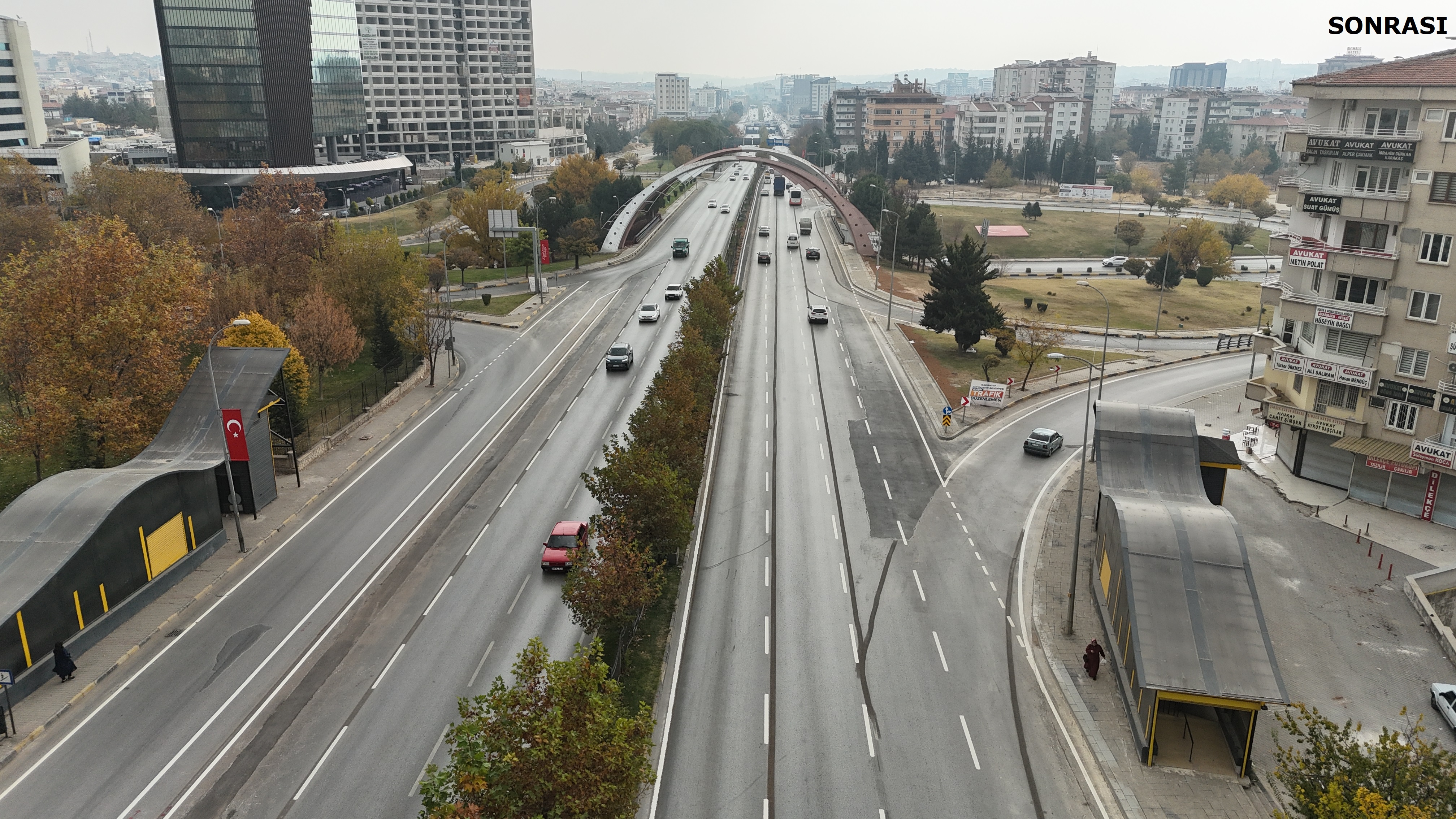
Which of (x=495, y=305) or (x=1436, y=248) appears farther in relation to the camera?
(x=495, y=305)

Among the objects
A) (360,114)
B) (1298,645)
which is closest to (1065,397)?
(1298,645)

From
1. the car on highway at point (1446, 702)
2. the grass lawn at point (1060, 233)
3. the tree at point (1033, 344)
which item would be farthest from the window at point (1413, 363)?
the grass lawn at point (1060, 233)

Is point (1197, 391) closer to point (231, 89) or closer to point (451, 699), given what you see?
point (451, 699)

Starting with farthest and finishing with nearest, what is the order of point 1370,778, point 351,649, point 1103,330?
point 1103,330
point 351,649
point 1370,778

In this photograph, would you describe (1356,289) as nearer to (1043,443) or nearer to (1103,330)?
(1043,443)

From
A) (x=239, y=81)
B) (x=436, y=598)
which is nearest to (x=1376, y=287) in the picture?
(x=436, y=598)
